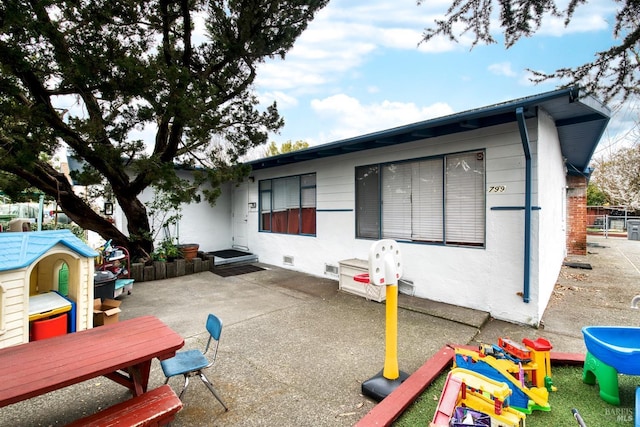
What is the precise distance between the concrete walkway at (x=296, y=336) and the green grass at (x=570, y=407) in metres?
0.40

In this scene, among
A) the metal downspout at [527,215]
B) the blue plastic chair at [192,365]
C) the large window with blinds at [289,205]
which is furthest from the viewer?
the large window with blinds at [289,205]

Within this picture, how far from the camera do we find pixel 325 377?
2916 mm

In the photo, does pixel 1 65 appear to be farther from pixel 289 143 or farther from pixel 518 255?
pixel 289 143

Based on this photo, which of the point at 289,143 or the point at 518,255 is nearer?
the point at 518,255

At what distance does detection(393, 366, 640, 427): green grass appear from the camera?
2203mm

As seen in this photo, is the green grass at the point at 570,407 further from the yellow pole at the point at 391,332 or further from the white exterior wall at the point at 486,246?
the white exterior wall at the point at 486,246

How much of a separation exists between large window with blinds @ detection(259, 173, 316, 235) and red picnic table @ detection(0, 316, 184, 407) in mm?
5115

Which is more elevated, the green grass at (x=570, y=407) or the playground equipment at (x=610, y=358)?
the playground equipment at (x=610, y=358)

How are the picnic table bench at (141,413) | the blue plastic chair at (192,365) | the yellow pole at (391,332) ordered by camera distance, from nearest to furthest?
the picnic table bench at (141,413), the blue plastic chair at (192,365), the yellow pole at (391,332)

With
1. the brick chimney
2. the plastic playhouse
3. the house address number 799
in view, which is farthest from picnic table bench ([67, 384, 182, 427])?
the brick chimney

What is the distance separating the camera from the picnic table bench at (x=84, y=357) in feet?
5.66

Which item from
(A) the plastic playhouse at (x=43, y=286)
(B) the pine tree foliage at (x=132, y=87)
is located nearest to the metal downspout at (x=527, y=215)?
(B) the pine tree foliage at (x=132, y=87)

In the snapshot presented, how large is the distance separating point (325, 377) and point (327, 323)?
1370mm

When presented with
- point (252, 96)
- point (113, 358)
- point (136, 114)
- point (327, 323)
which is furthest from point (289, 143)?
point (113, 358)
